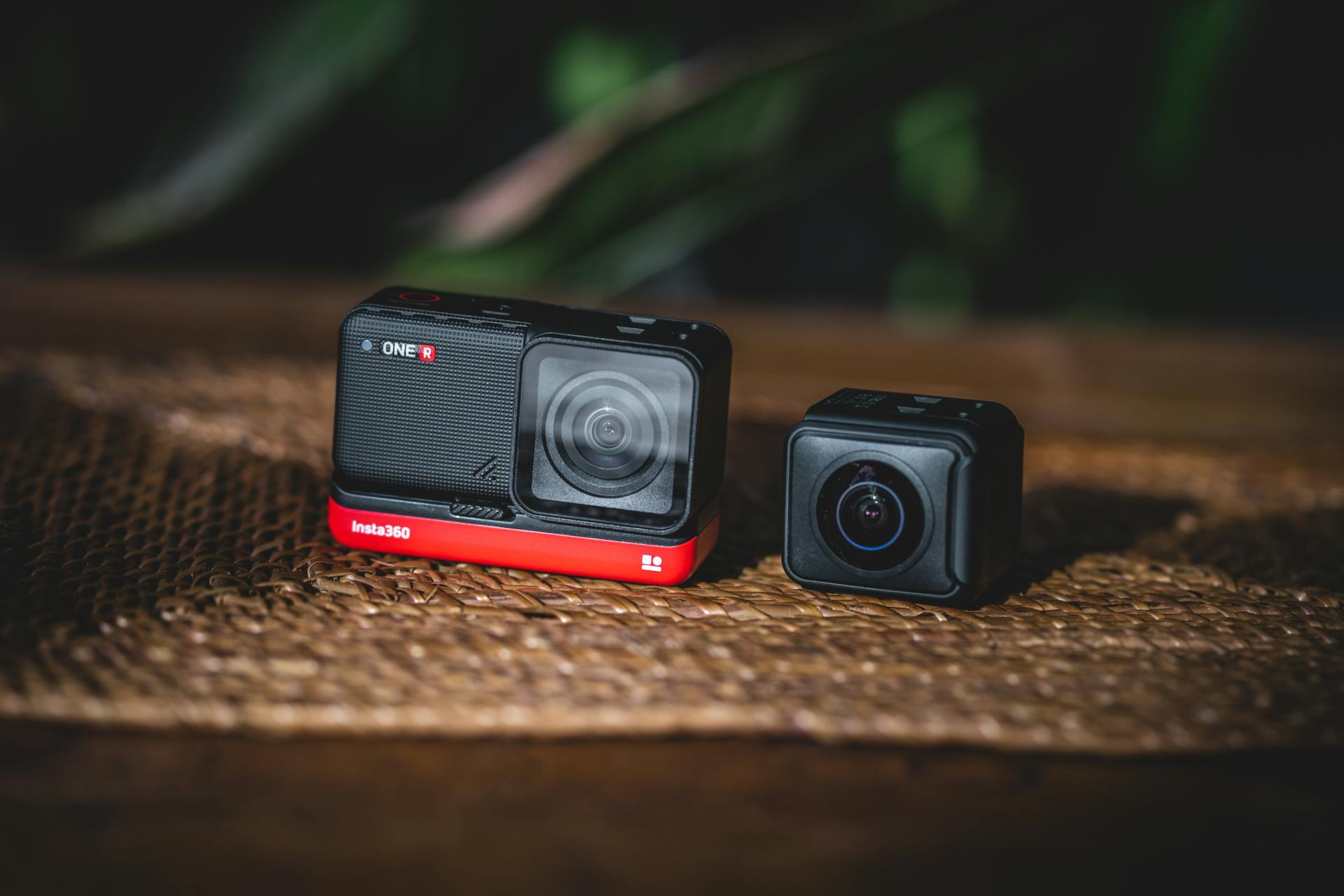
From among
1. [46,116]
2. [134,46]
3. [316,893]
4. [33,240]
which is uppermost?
[134,46]

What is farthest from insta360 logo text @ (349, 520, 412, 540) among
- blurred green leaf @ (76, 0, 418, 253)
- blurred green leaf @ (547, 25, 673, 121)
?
blurred green leaf @ (547, 25, 673, 121)

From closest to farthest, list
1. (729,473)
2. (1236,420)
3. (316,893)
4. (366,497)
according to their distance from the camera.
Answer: (316,893)
(366,497)
(729,473)
(1236,420)

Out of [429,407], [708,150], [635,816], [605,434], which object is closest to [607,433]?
[605,434]

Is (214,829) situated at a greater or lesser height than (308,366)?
lesser

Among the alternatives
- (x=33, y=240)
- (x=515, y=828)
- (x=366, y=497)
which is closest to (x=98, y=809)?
(x=515, y=828)

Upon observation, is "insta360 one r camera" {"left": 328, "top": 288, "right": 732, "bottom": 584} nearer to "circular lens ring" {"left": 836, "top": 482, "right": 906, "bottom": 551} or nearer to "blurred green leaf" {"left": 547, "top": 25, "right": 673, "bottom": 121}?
"circular lens ring" {"left": 836, "top": 482, "right": 906, "bottom": 551}

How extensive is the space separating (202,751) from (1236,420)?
1249 mm

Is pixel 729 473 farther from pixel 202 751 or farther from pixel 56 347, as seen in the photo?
pixel 56 347

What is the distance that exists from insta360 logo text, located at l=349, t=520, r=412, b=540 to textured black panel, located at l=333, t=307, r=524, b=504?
3 centimetres

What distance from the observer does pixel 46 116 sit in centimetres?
185

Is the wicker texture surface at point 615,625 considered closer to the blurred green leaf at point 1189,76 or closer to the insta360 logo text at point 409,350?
the insta360 logo text at point 409,350

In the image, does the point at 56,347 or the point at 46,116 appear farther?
the point at 46,116

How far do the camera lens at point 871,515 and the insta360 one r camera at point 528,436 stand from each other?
9 cm

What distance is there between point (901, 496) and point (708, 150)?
3.11ft
